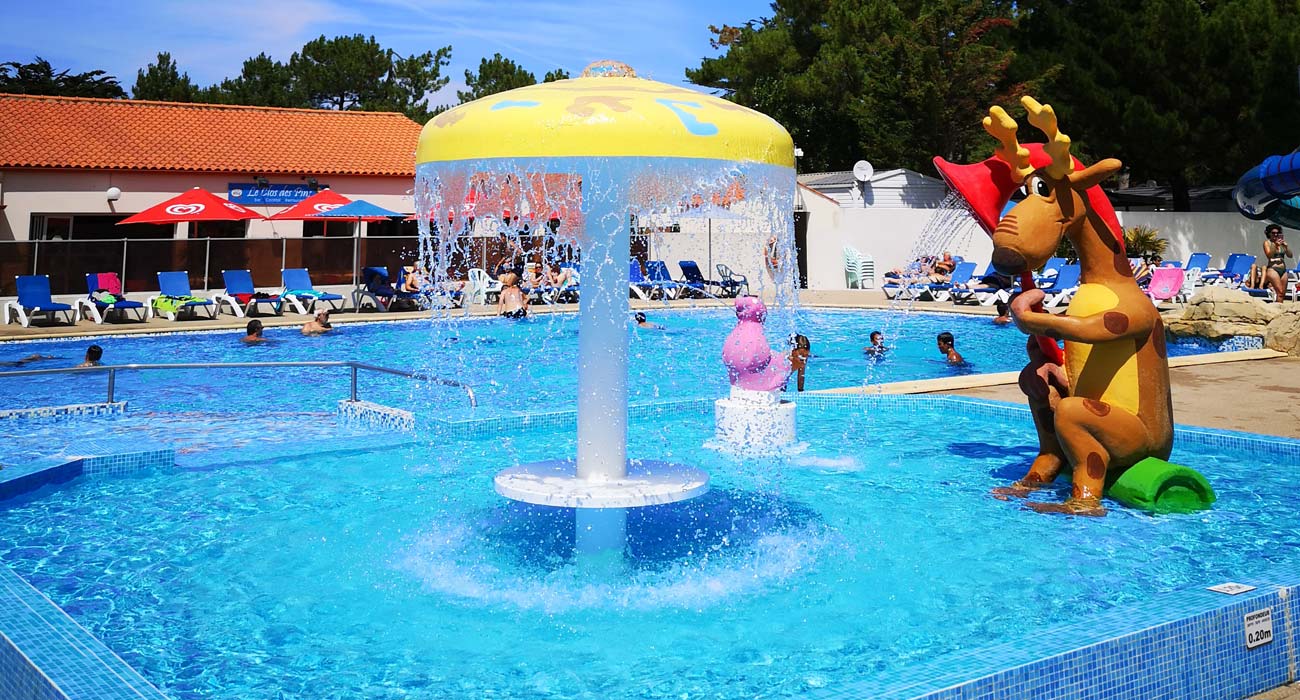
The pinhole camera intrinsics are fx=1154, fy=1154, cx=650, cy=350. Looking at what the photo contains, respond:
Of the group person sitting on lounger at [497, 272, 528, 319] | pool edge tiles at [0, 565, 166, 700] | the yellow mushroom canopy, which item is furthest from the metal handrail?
person sitting on lounger at [497, 272, 528, 319]

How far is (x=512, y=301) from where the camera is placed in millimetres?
22766

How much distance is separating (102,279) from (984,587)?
20.6m

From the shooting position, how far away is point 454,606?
232 inches

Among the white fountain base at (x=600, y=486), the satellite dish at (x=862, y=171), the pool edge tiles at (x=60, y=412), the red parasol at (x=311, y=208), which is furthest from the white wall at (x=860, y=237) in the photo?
the white fountain base at (x=600, y=486)

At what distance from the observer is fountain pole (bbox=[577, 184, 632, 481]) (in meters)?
6.18

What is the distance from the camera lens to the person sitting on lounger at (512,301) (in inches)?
894

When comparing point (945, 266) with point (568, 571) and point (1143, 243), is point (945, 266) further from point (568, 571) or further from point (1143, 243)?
point (568, 571)

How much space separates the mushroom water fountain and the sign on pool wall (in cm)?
264

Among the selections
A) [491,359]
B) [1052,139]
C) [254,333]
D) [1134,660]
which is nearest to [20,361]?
[254,333]

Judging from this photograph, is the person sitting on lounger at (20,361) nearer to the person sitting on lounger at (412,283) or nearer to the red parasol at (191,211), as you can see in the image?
the red parasol at (191,211)

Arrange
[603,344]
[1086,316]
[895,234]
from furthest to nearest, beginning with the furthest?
[895,234] → [1086,316] → [603,344]

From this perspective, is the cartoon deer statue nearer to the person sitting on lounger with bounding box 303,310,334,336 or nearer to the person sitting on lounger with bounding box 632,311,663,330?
the person sitting on lounger with bounding box 632,311,663,330

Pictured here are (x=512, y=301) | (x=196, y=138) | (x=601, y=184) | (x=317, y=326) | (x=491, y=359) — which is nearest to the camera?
(x=601, y=184)

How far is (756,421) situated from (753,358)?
0.55 m
